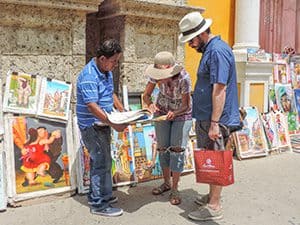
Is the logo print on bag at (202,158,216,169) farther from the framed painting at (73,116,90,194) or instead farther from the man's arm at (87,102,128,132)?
the framed painting at (73,116,90,194)

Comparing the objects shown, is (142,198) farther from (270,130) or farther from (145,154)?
(270,130)

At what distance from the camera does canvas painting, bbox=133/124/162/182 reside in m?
4.59

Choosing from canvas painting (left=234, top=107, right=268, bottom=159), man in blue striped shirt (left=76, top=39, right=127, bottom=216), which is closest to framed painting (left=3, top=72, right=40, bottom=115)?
man in blue striped shirt (left=76, top=39, right=127, bottom=216)

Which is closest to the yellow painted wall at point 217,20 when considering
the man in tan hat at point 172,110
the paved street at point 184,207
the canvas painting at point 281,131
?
the canvas painting at point 281,131

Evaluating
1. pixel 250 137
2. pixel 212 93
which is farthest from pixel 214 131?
pixel 250 137

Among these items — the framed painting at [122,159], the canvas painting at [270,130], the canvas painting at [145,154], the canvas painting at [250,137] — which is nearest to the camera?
the framed painting at [122,159]

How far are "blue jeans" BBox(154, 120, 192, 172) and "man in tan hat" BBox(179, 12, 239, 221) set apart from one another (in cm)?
26

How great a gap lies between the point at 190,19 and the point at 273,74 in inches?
164

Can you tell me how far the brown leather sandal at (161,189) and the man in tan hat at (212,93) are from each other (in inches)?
24.9

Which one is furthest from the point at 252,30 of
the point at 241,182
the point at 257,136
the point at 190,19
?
the point at 190,19

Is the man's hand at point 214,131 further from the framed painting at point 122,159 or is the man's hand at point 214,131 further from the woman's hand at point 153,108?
the framed painting at point 122,159

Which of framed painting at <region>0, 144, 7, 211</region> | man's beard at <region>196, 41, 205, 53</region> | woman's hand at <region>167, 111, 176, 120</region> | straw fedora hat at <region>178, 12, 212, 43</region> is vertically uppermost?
straw fedora hat at <region>178, 12, 212, 43</region>

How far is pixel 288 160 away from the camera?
5.90m

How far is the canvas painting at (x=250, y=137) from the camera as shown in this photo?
585 centimetres
